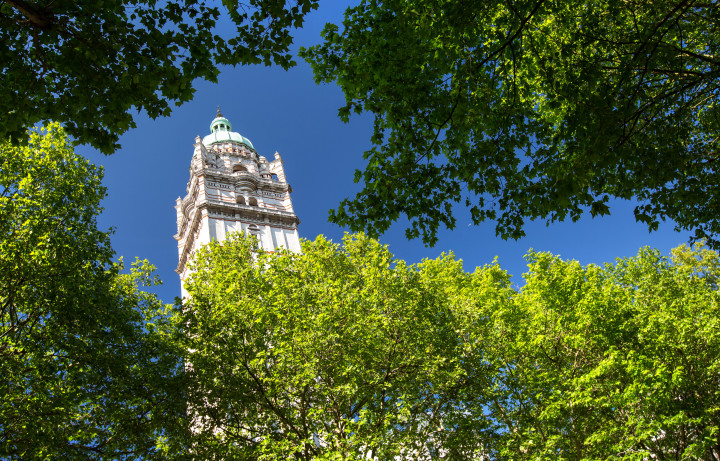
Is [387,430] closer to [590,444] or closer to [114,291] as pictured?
[590,444]

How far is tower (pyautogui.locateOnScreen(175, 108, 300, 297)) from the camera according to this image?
4253 cm

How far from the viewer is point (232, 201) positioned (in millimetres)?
44438

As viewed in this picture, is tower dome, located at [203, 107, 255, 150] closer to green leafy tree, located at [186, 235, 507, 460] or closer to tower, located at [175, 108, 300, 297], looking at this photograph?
tower, located at [175, 108, 300, 297]

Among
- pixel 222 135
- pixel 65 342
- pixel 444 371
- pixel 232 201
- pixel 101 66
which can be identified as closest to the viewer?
pixel 101 66

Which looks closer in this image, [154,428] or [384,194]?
[384,194]

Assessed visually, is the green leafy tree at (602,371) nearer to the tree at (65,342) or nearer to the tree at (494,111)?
the tree at (494,111)

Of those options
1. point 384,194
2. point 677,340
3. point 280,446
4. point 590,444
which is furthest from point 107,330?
point 677,340

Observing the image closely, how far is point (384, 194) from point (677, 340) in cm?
1369

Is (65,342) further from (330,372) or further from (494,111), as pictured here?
(494,111)

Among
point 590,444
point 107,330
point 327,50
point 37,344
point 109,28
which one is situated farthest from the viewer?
point 590,444

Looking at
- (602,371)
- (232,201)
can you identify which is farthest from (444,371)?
(232,201)

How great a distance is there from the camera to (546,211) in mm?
9203

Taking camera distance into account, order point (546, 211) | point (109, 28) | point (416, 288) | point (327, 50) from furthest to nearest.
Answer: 1. point (416, 288)
2. point (327, 50)
3. point (546, 211)
4. point (109, 28)

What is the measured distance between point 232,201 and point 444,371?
3275 centimetres
